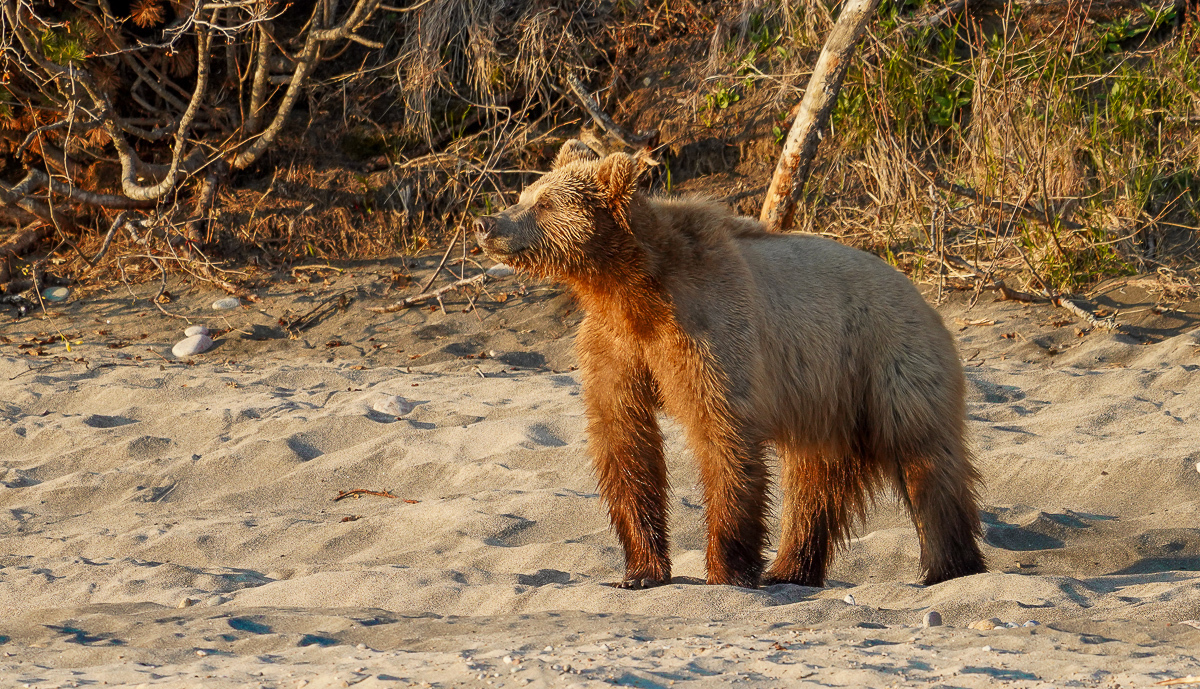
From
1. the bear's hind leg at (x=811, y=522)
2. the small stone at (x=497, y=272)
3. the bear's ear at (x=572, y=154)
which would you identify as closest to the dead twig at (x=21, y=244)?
the small stone at (x=497, y=272)

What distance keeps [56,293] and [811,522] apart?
706 cm

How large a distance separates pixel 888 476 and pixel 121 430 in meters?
4.26

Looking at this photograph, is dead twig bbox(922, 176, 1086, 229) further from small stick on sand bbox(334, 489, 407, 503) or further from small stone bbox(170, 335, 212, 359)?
small stone bbox(170, 335, 212, 359)

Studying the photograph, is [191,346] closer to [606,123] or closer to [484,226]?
[606,123]

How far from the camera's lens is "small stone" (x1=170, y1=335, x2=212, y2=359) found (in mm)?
8391

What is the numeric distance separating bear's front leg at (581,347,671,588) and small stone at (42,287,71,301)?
21.5ft

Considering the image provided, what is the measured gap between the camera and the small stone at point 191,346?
8.39 meters

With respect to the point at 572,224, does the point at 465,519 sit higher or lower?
lower

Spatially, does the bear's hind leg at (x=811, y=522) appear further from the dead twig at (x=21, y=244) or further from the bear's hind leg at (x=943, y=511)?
the dead twig at (x=21, y=244)

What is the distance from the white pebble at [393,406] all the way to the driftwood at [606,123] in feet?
11.7

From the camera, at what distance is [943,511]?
4.51 meters

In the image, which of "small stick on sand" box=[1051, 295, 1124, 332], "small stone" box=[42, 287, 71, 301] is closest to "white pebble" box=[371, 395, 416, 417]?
"small stone" box=[42, 287, 71, 301]

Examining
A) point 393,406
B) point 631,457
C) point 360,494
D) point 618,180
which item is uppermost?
point 618,180

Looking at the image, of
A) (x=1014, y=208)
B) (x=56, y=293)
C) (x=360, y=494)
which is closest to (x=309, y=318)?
(x=56, y=293)
